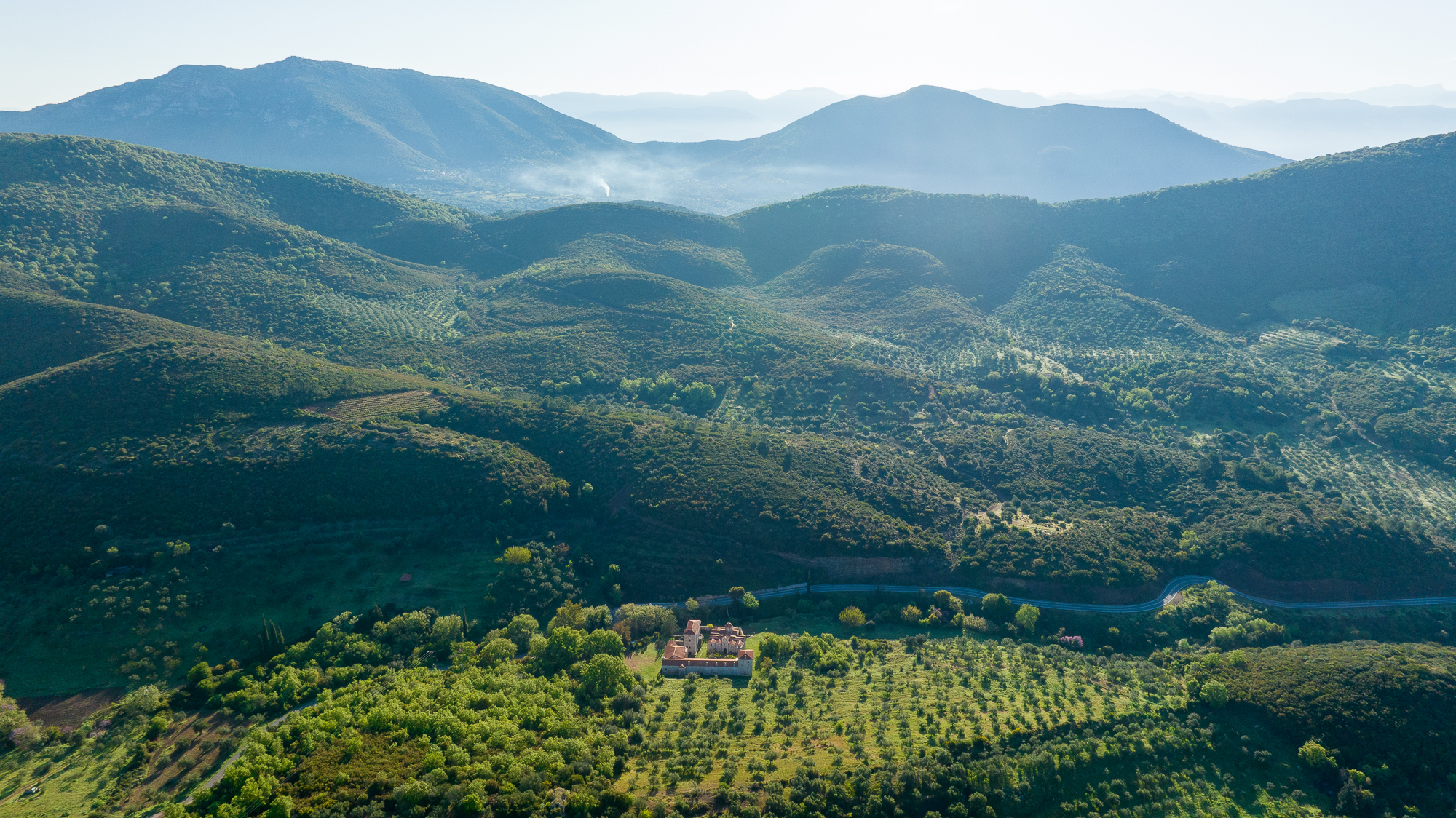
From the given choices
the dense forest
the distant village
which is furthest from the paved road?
the distant village

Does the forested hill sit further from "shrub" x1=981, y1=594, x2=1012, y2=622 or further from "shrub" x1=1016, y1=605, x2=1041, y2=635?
"shrub" x1=1016, y1=605, x2=1041, y2=635

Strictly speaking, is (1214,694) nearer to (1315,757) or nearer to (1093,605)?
(1315,757)

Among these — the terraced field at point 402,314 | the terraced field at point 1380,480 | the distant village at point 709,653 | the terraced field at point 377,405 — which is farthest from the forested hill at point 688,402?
the distant village at point 709,653

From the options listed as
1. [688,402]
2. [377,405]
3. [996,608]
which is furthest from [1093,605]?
[377,405]

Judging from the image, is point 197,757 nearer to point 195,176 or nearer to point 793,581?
point 793,581

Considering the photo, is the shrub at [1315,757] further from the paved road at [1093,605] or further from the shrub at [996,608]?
the shrub at [996,608]

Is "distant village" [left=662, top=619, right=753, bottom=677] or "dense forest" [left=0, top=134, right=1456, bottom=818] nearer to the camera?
"dense forest" [left=0, top=134, right=1456, bottom=818]

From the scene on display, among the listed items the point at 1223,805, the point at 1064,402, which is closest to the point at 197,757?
the point at 1223,805
